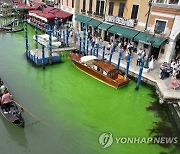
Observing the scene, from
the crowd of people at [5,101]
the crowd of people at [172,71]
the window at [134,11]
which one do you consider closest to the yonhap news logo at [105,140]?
the crowd of people at [5,101]

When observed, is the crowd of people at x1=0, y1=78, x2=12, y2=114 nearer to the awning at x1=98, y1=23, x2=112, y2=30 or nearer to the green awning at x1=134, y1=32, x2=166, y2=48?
the green awning at x1=134, y1=32, x2=166, y2=48

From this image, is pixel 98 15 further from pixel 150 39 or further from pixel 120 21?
pixel 150 39

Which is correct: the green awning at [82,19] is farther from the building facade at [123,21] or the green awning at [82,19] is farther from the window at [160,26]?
the window at [160,26]

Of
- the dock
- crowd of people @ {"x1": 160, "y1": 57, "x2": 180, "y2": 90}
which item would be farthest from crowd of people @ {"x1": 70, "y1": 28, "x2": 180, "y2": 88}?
the dock

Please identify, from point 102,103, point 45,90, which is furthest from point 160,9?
point 45,90

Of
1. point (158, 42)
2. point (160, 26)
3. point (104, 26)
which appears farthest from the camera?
point (104, 26)

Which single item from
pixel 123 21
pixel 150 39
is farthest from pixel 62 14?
pixel 150 39

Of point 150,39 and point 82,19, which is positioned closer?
point 150,39
